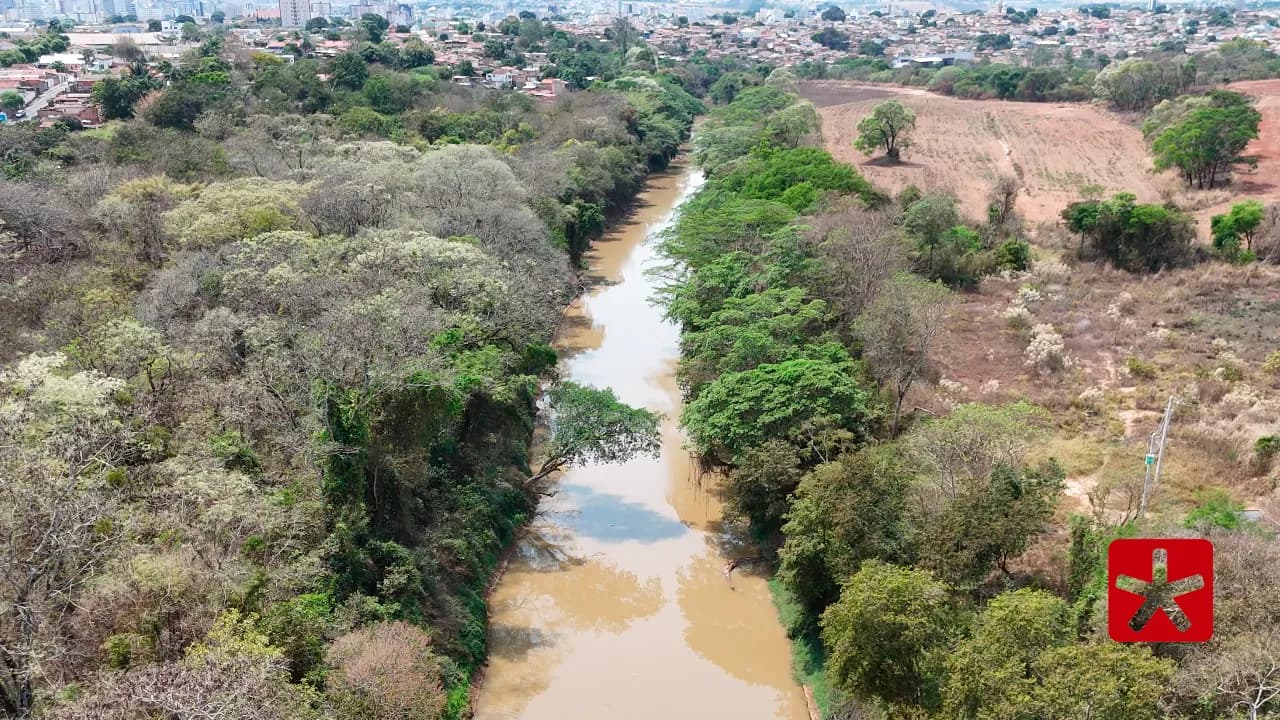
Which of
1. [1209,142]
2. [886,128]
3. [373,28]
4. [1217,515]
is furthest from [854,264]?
[373,28]

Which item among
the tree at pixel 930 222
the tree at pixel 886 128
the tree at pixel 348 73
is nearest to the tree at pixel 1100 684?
the tree at pixel 930 222

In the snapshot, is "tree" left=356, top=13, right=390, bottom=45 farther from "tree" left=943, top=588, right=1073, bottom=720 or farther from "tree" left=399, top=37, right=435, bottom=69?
"tree" left=943, top=588, right=1073, bottom=720

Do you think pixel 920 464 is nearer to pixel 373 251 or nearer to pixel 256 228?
pixel 373 251

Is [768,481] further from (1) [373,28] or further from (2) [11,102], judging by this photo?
(1) [373,28]

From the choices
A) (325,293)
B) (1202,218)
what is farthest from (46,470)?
(1202,218)

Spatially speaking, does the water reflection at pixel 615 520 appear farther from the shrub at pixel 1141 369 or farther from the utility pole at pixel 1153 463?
the shrub at pixel 1141 369

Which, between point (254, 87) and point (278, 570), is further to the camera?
point (254, 87)

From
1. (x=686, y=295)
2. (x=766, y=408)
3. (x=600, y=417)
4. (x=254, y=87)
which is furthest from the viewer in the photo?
(x=254, y=87)
